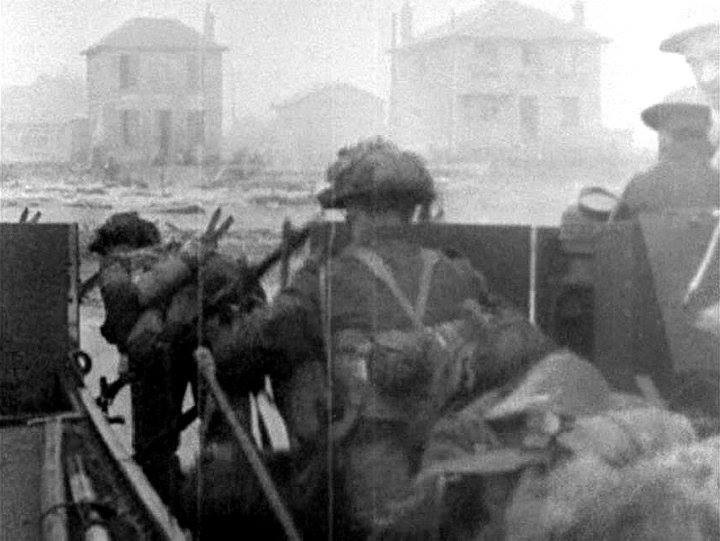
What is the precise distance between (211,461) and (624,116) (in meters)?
1.61

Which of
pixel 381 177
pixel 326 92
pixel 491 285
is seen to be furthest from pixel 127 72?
pixel 491 285

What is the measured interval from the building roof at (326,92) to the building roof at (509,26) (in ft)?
0.58

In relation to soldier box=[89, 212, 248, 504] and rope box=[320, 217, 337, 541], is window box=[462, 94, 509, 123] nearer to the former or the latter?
rope box=[320, 217, 337, 541]

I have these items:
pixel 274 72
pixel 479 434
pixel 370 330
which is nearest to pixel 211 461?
pixel 370 330

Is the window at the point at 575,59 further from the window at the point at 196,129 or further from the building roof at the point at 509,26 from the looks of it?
the window at the point at 196,129

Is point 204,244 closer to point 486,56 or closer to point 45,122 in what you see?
point 45,122

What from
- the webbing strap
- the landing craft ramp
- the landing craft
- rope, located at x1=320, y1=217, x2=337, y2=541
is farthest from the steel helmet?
the landing craft ramp

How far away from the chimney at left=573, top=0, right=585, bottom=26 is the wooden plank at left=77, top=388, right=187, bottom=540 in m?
1.71

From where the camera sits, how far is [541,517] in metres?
2.29

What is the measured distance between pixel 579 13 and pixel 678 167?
1.70 feet

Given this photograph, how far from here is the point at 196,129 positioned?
4.04 meters

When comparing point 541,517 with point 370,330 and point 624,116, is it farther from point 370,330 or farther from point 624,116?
point 624,116

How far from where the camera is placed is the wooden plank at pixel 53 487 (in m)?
2.47

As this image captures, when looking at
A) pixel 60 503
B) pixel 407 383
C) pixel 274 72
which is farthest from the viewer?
pixel 274 72
